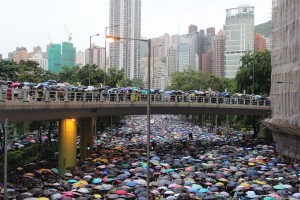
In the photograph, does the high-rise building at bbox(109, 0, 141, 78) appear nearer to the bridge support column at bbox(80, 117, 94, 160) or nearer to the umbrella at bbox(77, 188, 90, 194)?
the bridge support column at bbox(80, 117, 94, 160)

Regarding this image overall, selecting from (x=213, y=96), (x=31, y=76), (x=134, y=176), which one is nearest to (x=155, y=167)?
(x=134, y=176)

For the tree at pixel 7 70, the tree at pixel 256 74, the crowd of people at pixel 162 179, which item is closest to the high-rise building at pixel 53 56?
the tree at pixel 256 74

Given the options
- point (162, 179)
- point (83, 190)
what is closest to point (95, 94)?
point (162, 179)

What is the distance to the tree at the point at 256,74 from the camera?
62.5 metres

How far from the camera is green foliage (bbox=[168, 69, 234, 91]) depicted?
357 feet

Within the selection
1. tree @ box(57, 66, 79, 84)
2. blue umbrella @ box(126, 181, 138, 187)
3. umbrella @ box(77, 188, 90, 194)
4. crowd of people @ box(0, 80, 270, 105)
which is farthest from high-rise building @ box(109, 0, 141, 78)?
umbrella @ box(77, 188, 90, 194)

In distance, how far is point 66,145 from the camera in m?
33.8

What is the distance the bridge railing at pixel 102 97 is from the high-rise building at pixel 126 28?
304 feet

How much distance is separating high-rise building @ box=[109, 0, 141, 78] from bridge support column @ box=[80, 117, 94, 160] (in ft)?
330

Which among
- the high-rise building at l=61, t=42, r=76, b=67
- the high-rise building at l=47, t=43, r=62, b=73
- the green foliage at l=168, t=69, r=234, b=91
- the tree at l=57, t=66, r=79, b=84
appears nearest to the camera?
the tree at l=57, t=66, r=79, b=84

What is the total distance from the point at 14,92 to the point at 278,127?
2509 centimetres

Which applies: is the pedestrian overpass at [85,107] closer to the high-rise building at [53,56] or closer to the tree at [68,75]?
the tree at [68,75]

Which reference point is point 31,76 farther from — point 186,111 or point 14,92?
point 14,92

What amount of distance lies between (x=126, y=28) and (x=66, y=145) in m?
122
